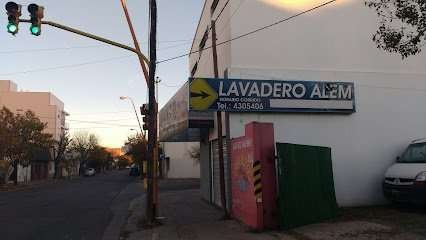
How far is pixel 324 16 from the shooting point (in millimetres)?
19375

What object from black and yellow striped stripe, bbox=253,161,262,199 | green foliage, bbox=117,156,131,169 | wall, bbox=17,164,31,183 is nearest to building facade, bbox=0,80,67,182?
wall, bbox=17,164,31,183

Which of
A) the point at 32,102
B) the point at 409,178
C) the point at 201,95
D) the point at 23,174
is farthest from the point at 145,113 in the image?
the point at 32,102

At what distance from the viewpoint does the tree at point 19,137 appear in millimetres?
48312

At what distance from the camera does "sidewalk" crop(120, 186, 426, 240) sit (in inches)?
478

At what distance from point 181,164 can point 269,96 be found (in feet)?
175

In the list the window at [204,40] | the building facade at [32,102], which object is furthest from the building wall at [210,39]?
the building facade at [32,102]

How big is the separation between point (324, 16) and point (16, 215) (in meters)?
13.2

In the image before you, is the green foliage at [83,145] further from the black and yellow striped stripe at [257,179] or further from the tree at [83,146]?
the black and yellow striped stripe at [257,179]

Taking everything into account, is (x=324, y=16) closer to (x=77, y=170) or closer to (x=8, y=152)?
(x=8, y=152)

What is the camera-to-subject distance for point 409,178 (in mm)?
15266

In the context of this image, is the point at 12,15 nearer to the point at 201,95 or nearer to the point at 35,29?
the point at 35,29

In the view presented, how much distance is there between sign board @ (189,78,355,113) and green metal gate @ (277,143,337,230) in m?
3.04

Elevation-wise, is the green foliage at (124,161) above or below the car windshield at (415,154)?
above

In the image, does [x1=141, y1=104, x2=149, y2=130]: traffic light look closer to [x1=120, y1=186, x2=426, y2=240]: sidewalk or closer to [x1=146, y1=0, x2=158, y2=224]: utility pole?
[x1=146, y1=0, x2=158, y2=224]: utility pole
